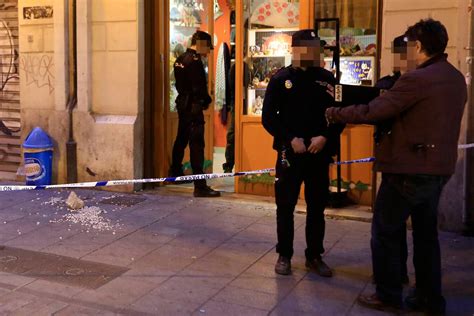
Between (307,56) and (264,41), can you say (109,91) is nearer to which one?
(264,41)

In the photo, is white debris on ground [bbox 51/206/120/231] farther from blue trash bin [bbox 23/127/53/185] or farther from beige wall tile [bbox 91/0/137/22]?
beige wall tile [bbox 91/0/137/22]

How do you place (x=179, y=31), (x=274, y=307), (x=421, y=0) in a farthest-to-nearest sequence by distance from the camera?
(x=179, y=31) < (x=421, y=0) < (x=274, y=307)

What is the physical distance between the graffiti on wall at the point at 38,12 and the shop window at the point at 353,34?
3.84m

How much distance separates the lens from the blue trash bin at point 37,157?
8625mm

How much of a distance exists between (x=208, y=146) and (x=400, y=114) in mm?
5556

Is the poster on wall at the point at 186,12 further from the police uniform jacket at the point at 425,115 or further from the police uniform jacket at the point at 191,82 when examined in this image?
the police uniform jacket at the point at 425,115

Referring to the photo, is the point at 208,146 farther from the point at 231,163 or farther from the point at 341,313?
the point at 341,313

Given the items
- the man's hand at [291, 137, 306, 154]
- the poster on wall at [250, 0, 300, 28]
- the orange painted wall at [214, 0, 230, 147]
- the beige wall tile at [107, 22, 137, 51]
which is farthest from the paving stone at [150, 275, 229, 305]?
the orange painted wall at [214, 0, 230, 147]

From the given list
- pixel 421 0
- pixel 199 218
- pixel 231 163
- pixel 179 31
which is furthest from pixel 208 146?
pixel 421 0

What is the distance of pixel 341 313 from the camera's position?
14.6ft

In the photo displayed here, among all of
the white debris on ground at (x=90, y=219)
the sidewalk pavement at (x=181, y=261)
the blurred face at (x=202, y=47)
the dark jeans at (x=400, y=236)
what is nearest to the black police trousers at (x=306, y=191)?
the sidewalk pavement at (x=181, y=261)

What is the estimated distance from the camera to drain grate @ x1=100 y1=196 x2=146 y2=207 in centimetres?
784

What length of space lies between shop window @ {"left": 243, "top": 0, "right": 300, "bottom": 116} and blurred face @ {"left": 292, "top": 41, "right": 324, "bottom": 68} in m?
2.84

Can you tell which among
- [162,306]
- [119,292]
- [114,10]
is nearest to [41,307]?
[119,292]
